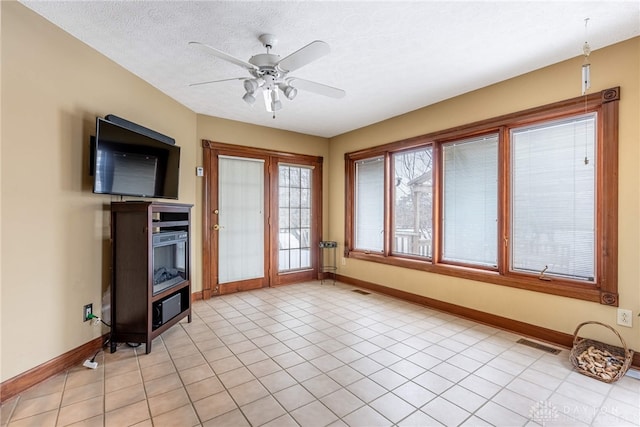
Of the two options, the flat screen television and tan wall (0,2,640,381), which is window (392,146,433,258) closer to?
tan wall (0,2,640,381)

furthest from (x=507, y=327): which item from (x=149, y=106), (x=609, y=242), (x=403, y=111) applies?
(x=149, y=106)

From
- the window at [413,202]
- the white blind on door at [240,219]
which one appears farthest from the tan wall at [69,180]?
the white blind on door at [240,219]

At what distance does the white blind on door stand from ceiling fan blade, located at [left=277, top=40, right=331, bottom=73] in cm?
256

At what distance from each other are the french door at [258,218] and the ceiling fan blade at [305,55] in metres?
2.50

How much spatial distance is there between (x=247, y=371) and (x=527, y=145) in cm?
338

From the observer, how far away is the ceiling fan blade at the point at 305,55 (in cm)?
191

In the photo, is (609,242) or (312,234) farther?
(312,234)

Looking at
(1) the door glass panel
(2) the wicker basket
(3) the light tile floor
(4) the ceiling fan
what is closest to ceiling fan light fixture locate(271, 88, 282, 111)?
(4) the ceiling fan

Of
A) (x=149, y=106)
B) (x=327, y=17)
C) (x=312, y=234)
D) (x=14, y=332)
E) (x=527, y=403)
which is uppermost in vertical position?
(x=327, y=17)

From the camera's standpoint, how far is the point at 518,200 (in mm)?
3094

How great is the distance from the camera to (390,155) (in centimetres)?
456

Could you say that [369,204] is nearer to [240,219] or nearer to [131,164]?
[240,219]

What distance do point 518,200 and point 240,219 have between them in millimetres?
3665

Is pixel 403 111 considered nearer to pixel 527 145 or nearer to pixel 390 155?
pixel 390 155
